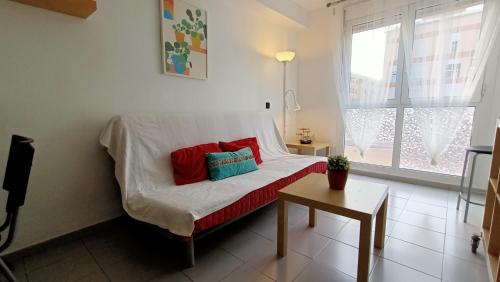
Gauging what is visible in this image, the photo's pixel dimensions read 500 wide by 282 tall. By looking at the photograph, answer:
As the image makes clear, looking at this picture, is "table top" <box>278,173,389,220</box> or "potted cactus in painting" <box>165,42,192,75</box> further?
"potted cactus in painting" <box>165,42,192,75</box>

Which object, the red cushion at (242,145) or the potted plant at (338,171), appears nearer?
the potted plant at (338,171)

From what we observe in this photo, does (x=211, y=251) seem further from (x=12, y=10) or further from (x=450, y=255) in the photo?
(x=12, y=10)

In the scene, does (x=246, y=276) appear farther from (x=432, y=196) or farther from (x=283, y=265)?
(x=432, y=196)

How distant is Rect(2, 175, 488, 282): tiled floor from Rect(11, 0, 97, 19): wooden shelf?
1671 mm

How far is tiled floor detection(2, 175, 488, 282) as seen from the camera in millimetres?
1416

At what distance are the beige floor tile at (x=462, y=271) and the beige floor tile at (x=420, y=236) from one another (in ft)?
0.46

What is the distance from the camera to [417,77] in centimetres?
287

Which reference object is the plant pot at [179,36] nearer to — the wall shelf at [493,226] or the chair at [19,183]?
the chair at [19,183]

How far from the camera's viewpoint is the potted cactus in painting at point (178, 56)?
222cm

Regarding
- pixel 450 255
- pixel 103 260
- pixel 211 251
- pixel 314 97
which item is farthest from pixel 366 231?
pixel 314 97

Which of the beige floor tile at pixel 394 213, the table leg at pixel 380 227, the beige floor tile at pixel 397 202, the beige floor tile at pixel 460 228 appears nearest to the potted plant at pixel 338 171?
the table leg at pixel 380 227

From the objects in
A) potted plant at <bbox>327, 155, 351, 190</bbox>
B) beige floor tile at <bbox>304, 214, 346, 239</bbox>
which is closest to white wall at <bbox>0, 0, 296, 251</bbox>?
potted plant at <bbox>327, 155, 351, 190</bbox>

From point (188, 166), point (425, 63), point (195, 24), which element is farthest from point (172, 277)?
point (425, 63)

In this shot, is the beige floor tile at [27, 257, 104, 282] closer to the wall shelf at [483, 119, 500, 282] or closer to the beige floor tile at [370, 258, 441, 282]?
the beige floor tile at [370, 258, 441, 282]
